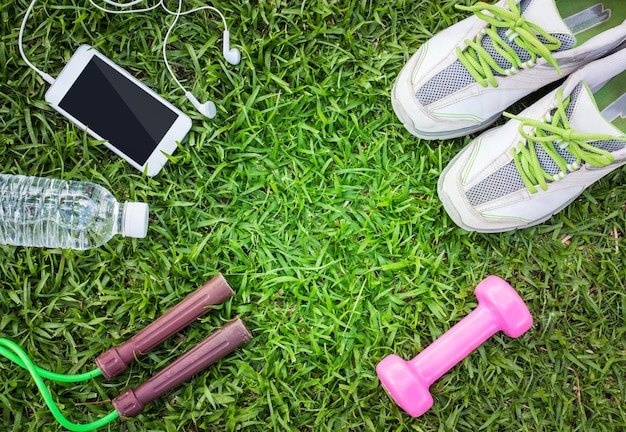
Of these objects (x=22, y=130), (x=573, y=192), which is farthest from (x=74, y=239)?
(x=573, y=192)

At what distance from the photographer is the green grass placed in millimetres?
1428

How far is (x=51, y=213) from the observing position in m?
1.43

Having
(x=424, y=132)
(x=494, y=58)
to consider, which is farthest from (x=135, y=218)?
(x=494, y=58)

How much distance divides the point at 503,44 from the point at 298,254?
729 millimetres

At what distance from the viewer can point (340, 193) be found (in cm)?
146

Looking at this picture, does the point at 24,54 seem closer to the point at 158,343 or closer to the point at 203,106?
the point at 203,106

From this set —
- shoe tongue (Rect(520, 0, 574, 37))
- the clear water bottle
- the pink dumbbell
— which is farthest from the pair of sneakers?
the clear water bottle

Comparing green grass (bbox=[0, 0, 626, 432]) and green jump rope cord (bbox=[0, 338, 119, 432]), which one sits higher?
green grass (bbox=[0, 0, 626, 432])

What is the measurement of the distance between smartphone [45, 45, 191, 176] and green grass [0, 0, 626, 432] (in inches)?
1.8

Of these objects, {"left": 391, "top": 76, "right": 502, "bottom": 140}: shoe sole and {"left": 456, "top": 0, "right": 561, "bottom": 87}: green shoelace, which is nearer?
{"left": 456, "top": 0, "right": 561, "bottom": 87}: green shoelace

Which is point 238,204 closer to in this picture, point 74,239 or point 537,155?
point 74,239

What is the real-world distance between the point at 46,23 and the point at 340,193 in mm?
895

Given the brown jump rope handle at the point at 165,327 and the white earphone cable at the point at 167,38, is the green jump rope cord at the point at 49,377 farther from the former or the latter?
the white earphone cable at the point at 167,38

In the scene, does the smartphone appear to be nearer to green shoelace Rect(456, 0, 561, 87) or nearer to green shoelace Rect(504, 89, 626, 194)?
green shoelace Rect(456, 0, 561, 87)
